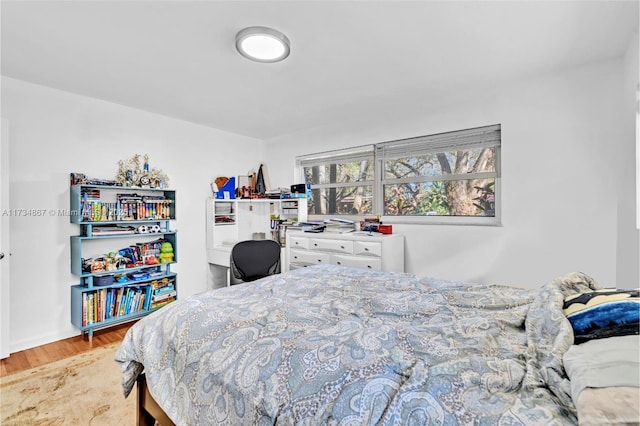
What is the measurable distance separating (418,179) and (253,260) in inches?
78.9

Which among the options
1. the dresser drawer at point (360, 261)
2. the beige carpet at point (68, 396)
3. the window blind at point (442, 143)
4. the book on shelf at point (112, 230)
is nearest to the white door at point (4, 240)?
the beige carpet at point (68, 396)

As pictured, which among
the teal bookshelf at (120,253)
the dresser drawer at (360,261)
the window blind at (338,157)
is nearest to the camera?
the teal bookshelf at (120,253)

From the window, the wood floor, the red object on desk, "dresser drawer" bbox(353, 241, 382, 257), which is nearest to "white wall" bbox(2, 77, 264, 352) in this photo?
the wood floor

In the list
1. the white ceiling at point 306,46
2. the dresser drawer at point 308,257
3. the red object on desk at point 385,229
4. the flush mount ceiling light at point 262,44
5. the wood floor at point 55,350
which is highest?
the white ceiling at point 306,46

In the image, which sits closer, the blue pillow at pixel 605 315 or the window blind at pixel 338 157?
the blue pillow at pixel 605 315

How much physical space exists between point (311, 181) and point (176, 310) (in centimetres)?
312

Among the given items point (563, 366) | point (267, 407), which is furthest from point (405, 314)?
point (267, 407)

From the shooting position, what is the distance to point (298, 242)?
3.66 metres

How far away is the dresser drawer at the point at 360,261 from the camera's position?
9.94 ft

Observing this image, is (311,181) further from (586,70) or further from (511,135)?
(586,70)

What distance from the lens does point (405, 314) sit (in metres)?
1.36

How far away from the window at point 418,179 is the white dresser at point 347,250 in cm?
52

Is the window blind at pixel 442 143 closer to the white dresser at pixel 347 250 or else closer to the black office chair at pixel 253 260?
the white dresser at pixel 347 250

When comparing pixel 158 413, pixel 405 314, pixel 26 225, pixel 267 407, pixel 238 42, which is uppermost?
pixel 238 42
